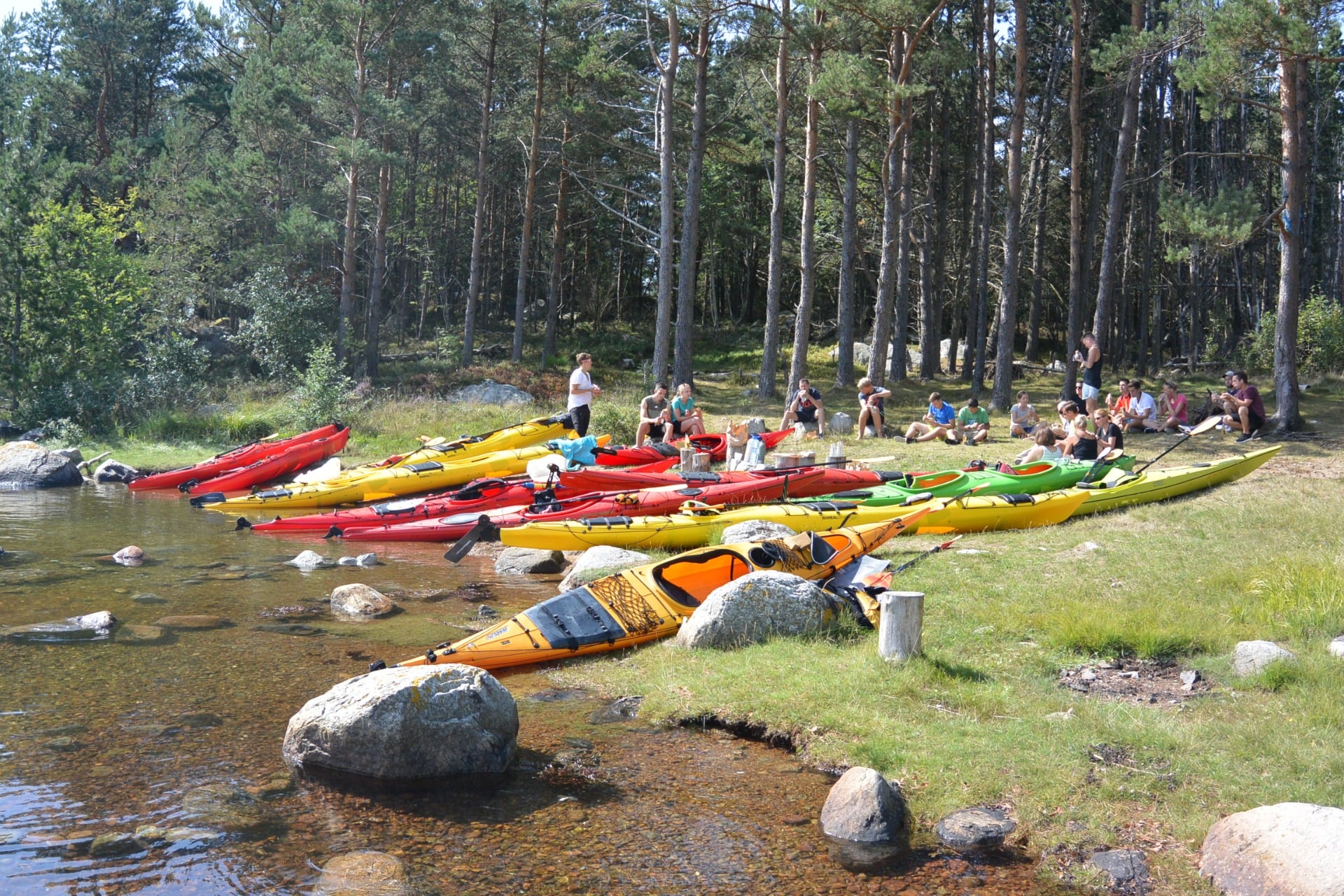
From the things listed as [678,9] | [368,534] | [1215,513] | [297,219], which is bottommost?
[368,534]

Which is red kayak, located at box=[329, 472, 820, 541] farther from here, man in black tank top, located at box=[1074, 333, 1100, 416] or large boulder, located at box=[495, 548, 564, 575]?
man in black tank top, located at box=[1074, 333, 1100, 416]

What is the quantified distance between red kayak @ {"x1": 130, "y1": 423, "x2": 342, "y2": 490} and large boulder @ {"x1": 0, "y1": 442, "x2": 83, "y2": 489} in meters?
1.13

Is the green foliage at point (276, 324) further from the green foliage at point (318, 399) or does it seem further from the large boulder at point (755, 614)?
the large boulder at point (755, 614)

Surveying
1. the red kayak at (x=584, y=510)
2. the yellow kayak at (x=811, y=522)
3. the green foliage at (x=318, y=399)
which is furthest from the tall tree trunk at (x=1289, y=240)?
the green foliage at (x=318, y=399)

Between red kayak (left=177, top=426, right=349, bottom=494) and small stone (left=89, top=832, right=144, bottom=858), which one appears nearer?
small stone (left=89, top=832, right=144, bottom=858)

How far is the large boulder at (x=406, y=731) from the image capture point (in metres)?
4.97

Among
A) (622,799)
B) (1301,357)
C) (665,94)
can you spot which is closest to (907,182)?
(665,94)

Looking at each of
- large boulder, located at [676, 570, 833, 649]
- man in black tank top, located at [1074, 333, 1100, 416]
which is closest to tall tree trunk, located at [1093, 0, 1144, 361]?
man in black tank top, located at [1074, 333, 1100, 416]

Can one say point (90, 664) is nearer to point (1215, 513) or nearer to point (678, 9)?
point (1215, 513)

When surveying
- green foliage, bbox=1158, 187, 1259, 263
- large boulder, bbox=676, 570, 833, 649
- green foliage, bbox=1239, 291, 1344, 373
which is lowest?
large boulder, bbox=676, 570, 833, 649

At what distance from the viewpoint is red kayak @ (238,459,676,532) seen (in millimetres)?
12297

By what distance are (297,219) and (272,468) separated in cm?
1077

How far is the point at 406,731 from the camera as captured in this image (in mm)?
4977

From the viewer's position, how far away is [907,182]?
2216 centimetres
